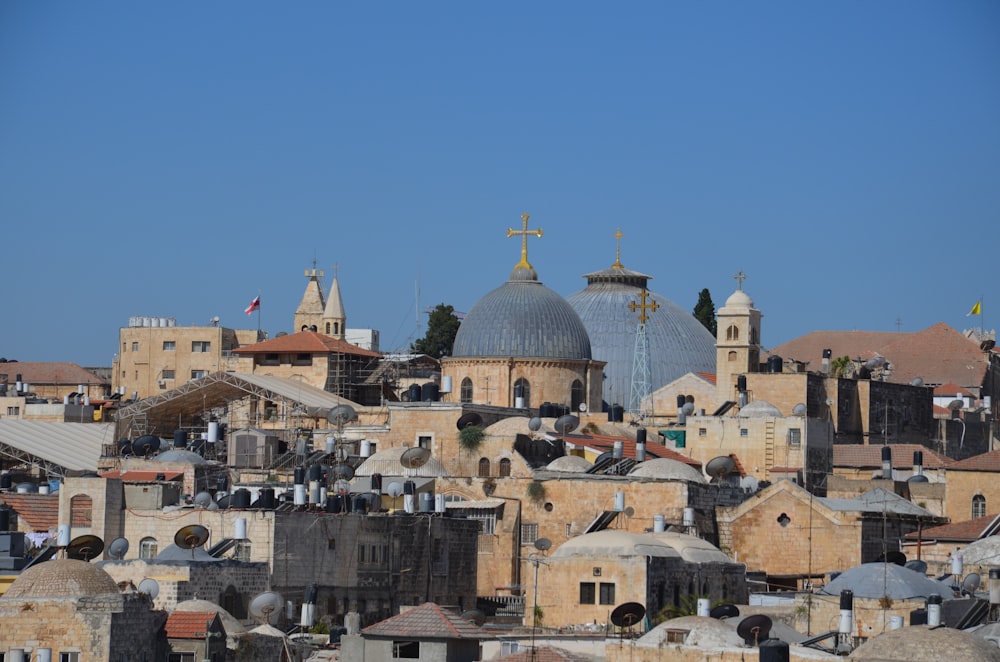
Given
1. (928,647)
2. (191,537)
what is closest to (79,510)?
(191,537)

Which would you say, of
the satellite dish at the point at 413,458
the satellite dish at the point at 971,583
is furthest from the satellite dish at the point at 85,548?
the satellite dish at the point at 971,583

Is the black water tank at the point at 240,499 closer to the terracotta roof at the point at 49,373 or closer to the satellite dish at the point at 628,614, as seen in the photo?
the satellite dish at the point at 628,614

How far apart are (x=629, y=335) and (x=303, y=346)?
36.5 feet

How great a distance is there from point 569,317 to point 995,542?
911 inches

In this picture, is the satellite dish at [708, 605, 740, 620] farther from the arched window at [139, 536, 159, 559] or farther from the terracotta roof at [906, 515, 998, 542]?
the arched window at [139, 536, 159, 559]

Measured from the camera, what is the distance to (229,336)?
96.1 metres

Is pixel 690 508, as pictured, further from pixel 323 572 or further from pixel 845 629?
pixel 845 629

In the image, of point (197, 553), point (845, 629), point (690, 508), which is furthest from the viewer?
point (690, 508)

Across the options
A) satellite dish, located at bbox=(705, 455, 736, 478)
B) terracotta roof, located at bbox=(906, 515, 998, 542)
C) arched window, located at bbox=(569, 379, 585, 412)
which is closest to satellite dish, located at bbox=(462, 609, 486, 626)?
terracotta roof, located at bbox=(906, 515, 998, 542)

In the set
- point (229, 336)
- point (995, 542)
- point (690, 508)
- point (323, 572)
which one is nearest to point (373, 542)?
point (323, 572)

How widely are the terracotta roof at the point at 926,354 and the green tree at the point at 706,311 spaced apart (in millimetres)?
3055

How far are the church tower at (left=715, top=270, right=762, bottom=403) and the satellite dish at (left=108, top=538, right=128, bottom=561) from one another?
30798 millimetres

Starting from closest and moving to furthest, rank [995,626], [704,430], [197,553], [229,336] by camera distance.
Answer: [995,626], [197,553], [704,430], [229,336]

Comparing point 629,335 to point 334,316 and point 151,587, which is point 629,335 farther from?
point 151,587
